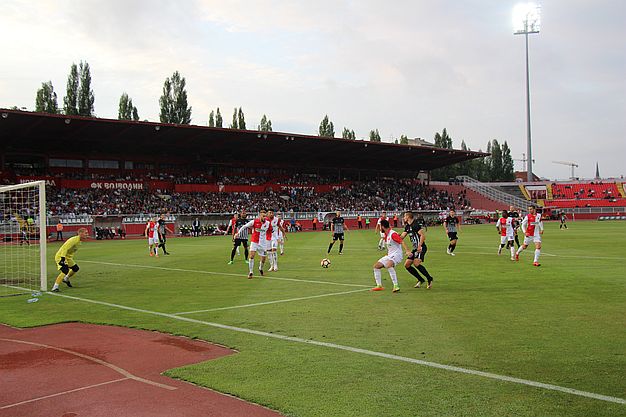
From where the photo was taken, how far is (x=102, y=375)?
7.46 meters

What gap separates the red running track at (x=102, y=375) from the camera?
610 cm

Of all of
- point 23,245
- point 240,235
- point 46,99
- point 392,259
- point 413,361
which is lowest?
point 413,361

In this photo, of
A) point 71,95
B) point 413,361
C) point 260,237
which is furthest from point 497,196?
point 413,361

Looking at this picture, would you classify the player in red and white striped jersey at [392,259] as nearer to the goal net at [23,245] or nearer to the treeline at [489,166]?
the goal net at [23,245]

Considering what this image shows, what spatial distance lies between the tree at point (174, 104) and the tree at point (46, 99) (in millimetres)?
13645

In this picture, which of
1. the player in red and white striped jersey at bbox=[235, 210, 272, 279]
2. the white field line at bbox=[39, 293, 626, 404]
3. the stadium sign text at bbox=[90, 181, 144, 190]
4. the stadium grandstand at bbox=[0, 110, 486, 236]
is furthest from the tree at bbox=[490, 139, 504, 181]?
the white field line at bbox=[39, 293, 626, 404]

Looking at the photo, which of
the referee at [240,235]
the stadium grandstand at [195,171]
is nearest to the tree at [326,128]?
the stadium grandstand at [195,171]

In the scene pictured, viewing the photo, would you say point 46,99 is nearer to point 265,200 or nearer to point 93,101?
point 93,101

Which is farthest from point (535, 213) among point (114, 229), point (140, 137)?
point (140, 137)

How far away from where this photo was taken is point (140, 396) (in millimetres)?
6520

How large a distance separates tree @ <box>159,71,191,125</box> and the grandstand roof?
33.2 ft

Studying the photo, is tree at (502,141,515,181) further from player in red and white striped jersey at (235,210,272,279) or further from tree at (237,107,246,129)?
player in red and white striped jersey at (235,210,272,279)

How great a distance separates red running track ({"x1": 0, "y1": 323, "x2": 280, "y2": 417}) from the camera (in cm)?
610

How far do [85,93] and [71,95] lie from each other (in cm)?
172
